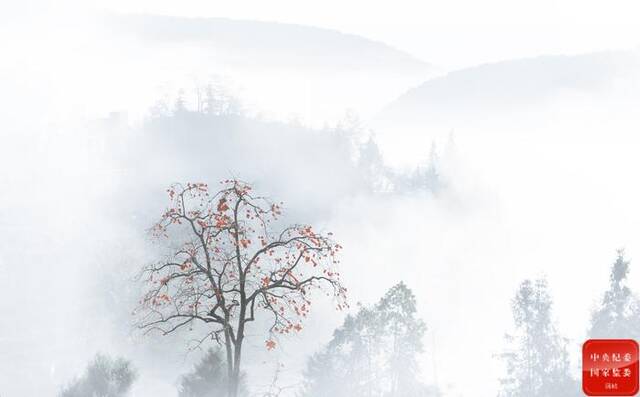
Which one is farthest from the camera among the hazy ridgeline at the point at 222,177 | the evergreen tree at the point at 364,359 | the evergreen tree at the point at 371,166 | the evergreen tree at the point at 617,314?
the evergreen tree at the point at 371,166

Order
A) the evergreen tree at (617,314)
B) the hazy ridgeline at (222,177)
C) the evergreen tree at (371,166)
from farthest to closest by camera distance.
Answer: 1. the evergreen tree at (371,166)
2. the hazy ridgeline at (222,177)
3. the evergreen tree at (617,314)

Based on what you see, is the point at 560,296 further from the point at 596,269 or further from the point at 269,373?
the point at 269,373

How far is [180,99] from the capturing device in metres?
185

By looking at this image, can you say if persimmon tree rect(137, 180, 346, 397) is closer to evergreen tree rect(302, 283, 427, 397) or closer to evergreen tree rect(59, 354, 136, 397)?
evergreen tree rect(59, 354, 136, 397)

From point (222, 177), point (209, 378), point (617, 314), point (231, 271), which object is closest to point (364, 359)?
point (617, 314)

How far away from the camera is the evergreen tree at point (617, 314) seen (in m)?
50.9

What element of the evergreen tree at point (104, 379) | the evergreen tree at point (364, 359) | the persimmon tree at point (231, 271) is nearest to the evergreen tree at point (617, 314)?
the evergreen tree at point (364, 359)

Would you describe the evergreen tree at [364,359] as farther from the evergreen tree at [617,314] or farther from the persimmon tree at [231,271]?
the persimmon tree at [231,271]

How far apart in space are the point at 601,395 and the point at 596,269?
181172 mm

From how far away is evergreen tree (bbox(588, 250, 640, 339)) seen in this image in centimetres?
5088

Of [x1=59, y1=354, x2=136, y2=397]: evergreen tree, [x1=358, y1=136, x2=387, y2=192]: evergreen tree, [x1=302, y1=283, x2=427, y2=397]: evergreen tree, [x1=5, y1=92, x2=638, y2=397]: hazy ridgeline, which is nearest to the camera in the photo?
[x1=59, y1=354, x2=136, y2=397]: evergreen tree

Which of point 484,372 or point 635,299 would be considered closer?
point 635,299

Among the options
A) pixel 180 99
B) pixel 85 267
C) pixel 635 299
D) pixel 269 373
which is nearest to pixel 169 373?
pixel 269 373

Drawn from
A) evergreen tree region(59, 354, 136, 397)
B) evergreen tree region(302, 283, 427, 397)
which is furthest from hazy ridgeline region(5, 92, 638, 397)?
evergreen tree region(59, 354, 136, 397)
